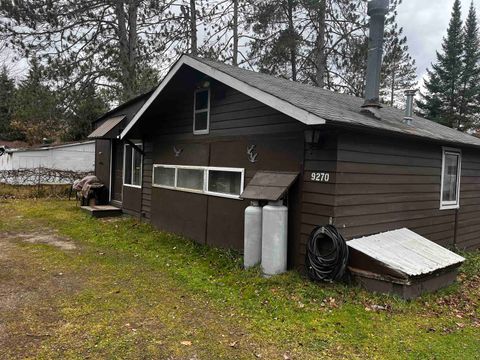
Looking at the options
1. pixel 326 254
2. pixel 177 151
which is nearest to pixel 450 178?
pixel 326 254

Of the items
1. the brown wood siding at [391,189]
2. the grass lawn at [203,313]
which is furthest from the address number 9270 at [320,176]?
the grass lawn at [203,313]

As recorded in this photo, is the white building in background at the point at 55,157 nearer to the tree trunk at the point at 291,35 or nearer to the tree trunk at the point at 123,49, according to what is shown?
the tree trunk at the point at 123,49

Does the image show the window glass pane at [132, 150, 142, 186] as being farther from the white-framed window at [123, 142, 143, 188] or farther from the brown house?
the brown house

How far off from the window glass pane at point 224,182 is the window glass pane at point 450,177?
4320 mm

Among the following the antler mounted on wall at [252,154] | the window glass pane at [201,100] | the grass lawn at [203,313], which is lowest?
the grass lawn at [203,313]

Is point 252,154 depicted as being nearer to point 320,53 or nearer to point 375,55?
point 375,55

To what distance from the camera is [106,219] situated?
10352 millimetres

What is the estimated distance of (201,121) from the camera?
7645 mm

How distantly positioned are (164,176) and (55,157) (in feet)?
35.6

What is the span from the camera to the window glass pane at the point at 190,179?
7.64m

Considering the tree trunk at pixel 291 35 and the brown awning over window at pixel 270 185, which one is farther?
the tree trunk at pixel 291 35

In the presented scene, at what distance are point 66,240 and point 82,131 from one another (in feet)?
50.0

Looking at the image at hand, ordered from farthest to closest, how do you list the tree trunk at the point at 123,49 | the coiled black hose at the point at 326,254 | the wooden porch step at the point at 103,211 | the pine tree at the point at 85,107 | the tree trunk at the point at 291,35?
the tree trunk at the point at 291,35 < the pine tree at the point at 85,107 < the tree trunk at the point at 123,49 < the wooden porch step at the point at 103,211 < the coiled black hose at the point at 326,254

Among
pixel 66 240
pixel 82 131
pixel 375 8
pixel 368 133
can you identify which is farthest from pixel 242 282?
pixel 82 131
